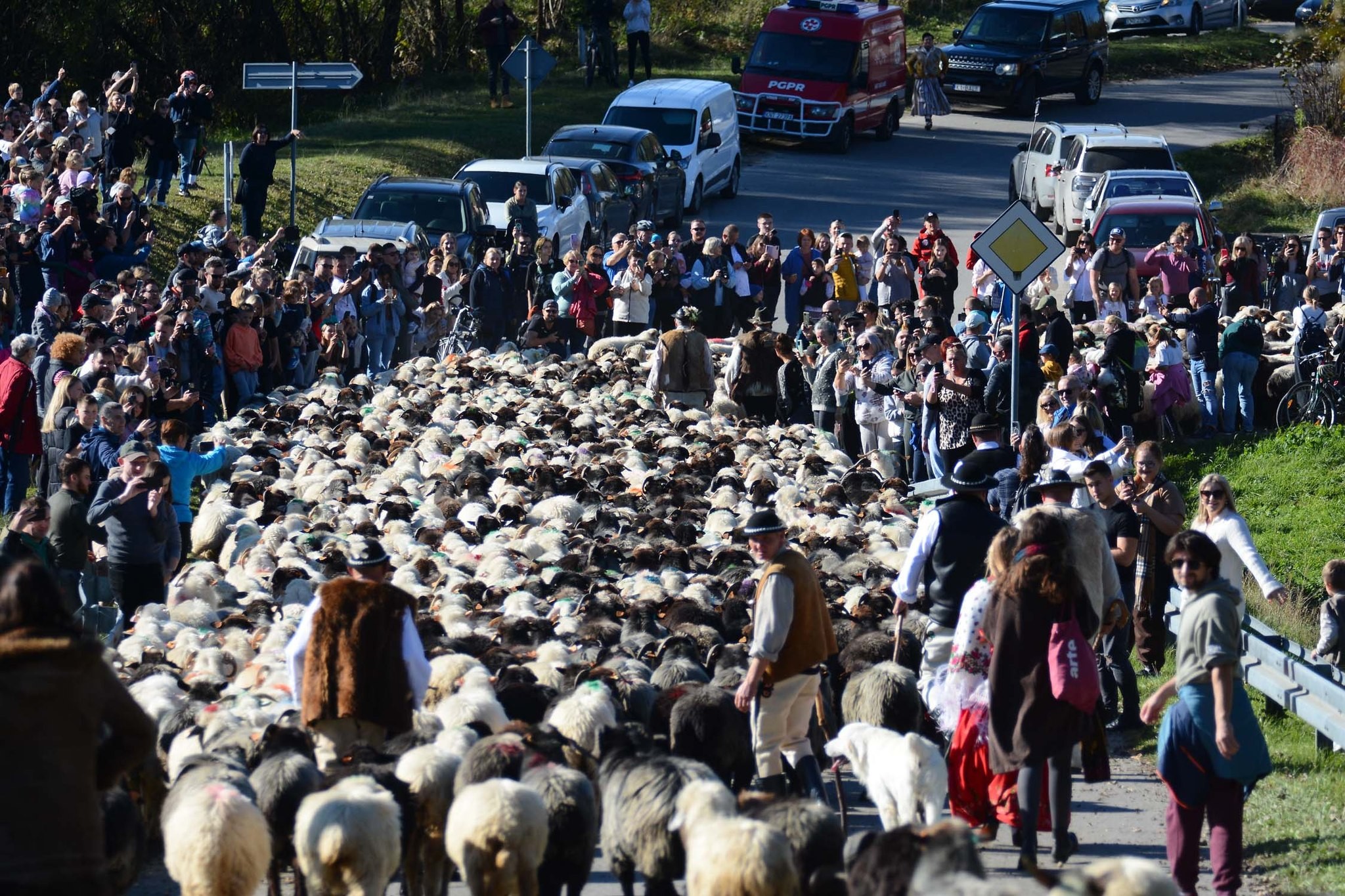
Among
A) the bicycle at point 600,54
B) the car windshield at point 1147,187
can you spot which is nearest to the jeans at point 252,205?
the car windshield at point 1147,187

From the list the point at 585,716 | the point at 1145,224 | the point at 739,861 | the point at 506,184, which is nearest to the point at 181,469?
the point at 585,716

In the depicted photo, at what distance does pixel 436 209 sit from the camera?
23625 mm

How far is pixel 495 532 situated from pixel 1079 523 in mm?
6426

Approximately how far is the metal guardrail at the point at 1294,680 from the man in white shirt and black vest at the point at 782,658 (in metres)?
1.97

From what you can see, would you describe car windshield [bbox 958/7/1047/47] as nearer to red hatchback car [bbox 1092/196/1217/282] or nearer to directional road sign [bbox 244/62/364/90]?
red hatchback car [bbox 1092/196/1217/282]

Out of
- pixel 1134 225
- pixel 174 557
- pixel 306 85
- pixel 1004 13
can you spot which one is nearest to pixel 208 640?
pixel 174 557

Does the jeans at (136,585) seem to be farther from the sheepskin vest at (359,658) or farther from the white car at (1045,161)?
the white car at (1045,161)

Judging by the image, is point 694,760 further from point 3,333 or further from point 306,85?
point 306,85

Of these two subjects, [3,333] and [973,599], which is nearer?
[973,599]

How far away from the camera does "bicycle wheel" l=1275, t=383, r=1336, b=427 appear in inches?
742

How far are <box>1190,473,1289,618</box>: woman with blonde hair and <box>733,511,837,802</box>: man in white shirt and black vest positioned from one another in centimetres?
240

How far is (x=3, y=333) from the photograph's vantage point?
683 inches

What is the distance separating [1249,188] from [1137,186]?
8.61m

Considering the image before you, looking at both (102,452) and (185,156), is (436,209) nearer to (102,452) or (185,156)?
(185,156)
